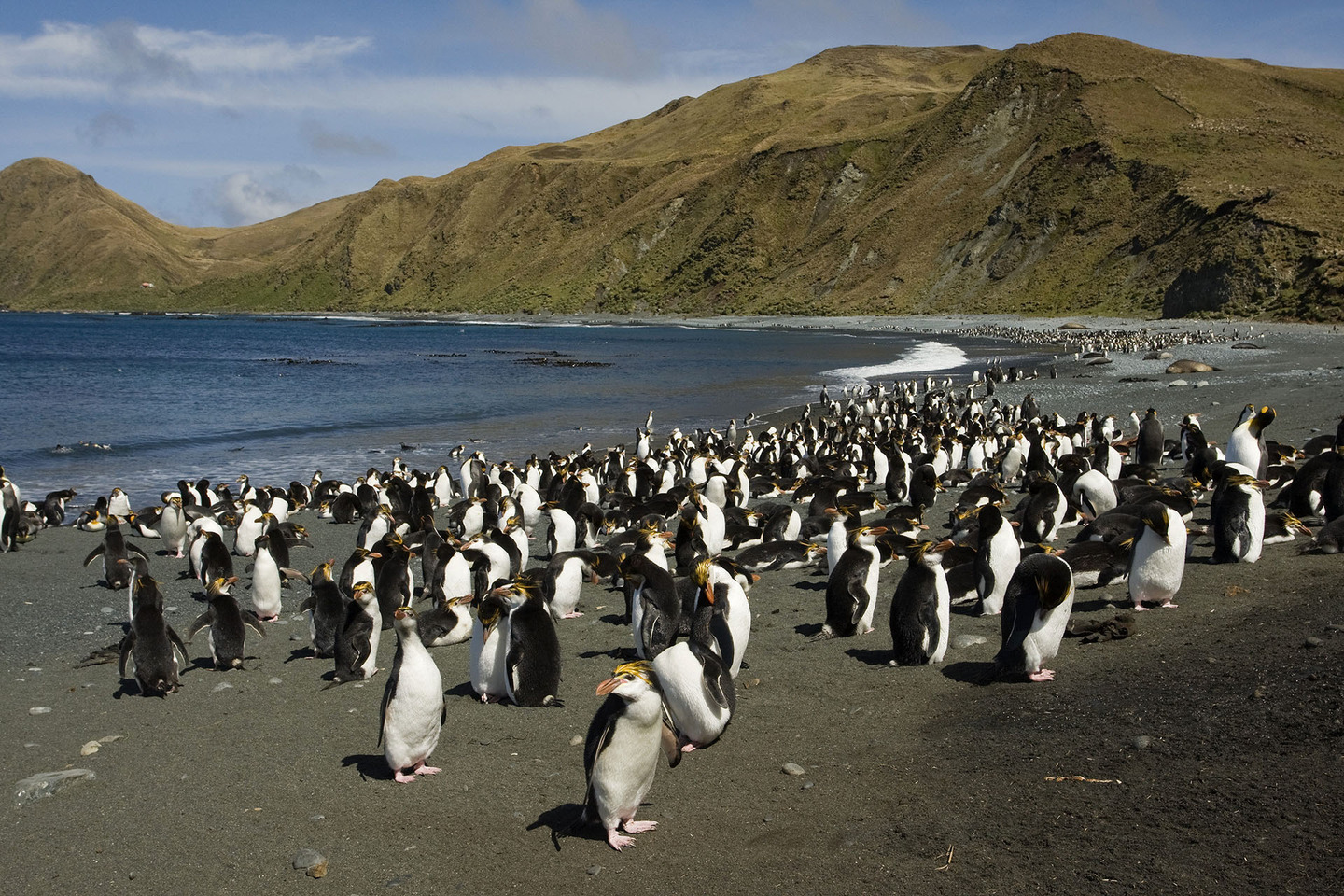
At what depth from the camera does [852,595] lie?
8641mm

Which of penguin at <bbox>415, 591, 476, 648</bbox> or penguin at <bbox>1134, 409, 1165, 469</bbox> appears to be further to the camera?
penguin at <bbox>1134, 409, 1165, 469</bbox>

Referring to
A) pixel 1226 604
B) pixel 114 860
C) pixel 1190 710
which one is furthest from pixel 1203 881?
pixel 114 860

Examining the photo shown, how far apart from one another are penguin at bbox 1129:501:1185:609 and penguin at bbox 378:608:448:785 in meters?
5.60

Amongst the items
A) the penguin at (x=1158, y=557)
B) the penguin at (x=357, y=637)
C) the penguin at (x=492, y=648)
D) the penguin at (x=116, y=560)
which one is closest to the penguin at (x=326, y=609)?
the penguin at (x=357, y=637)

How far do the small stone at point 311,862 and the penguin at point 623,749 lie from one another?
136 cm

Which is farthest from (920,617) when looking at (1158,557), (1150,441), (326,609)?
(1150,441)

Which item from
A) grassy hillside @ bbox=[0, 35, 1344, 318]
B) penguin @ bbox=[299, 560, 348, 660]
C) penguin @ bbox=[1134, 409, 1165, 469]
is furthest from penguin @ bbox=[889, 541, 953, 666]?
grassy hillside @ bbox=[0, 35, 1344, 318]

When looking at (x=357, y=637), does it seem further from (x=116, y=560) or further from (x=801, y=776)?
(x=116, y=560)

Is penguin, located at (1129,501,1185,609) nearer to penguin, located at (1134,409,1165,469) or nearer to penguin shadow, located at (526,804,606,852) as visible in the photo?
penguin shadow, located at (526,804,606,852)

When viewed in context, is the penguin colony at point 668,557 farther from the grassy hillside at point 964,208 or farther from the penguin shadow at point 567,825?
→ the grassy hillside at point 964,208

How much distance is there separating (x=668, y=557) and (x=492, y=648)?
554 centimetres

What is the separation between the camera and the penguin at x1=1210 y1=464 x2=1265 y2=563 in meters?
9.42

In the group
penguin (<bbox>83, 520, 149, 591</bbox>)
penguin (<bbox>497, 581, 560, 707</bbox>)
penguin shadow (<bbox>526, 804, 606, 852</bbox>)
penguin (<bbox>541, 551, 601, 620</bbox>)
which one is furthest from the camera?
penguin (<bbox>83, 520, 149, 591</bbox>)

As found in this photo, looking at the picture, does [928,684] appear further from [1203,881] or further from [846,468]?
[846,468]
